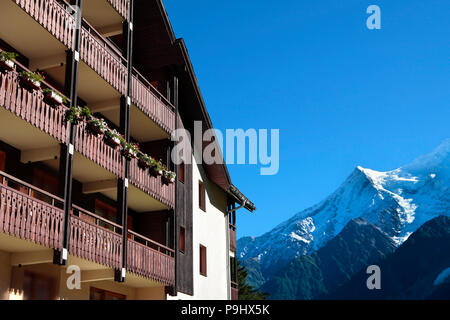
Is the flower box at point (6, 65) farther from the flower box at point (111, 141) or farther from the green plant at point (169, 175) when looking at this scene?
the green plant at point (169, 175)

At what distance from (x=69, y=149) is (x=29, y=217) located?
9.51 ft

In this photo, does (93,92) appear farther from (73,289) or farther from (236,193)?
(236,193)

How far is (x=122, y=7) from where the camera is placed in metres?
24.0

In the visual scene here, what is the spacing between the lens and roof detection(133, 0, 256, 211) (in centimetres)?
2634

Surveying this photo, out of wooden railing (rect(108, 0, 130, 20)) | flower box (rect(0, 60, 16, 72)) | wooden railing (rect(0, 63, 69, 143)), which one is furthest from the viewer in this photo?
wooden railing (rect(108, 0, 130, 20))

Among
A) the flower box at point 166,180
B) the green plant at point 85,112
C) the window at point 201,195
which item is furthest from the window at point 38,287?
the window at point 201,195

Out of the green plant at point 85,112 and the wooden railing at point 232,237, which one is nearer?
the green plant at point 85,112

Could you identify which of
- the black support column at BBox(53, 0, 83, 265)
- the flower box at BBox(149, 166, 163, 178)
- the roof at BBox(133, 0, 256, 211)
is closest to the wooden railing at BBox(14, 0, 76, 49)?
the black support column at BBox(53, 0, 83, 265)

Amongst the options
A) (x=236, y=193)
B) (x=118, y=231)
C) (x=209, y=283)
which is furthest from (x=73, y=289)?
(x=236, y=193)

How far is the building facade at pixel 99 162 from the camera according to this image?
17.5 meters

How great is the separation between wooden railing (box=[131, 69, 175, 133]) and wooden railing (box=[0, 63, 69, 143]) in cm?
558

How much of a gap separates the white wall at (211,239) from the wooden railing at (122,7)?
8.29m

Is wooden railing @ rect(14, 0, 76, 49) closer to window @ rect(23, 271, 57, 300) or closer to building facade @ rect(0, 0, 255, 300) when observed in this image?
building facade @ rect(0, 0, 255, 300)
